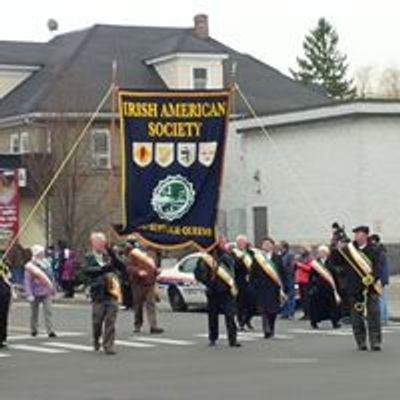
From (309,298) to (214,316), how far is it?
17.3 feet

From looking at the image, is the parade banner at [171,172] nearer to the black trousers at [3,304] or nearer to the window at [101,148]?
the black trousers at [3,304]

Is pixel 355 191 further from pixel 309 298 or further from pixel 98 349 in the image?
pixel 98 349

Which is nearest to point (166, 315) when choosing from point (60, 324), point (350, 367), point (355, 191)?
point (60, 324)

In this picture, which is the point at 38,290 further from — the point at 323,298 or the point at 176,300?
the point at 176,300

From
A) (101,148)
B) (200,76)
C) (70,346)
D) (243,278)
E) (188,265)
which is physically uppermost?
(200,76)

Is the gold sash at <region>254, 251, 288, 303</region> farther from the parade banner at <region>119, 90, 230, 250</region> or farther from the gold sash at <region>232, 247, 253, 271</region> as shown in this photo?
the parade banner at <region>119, 90, 230, 250</region>

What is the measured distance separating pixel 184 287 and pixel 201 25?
1223 inches

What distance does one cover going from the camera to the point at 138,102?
2073 centimetres

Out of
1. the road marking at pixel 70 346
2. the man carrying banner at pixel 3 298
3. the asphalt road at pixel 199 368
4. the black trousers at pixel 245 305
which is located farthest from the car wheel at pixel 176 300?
the man carrying banner at pixel 3 298

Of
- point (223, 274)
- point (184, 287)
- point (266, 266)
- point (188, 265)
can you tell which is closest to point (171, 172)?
point (223, 274)

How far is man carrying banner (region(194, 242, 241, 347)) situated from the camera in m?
20.3

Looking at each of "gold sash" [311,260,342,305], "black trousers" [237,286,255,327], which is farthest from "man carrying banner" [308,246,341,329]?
"black trousers" [237,286,255,327]

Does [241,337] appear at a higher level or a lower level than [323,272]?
lower

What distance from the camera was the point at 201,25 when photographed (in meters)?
60.2
